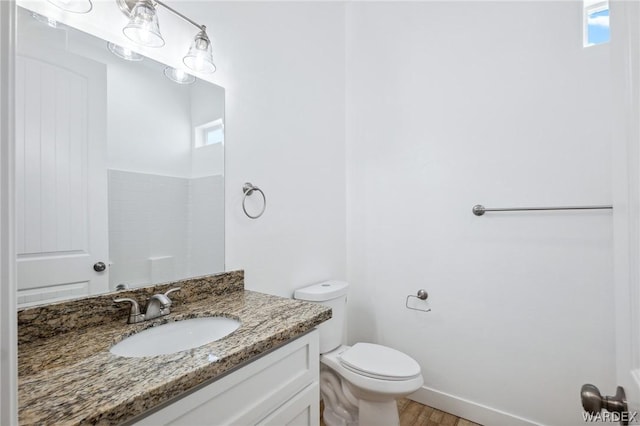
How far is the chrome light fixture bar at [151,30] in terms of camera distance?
1000 mm

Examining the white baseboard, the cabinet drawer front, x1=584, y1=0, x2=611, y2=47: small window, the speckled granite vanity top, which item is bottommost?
the white baseboard

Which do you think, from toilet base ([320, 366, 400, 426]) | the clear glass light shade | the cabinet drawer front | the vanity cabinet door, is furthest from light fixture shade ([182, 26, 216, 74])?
toilet base ([320, 366, 400, 426])

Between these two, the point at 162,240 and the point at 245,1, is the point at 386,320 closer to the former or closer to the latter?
the point at 162,240

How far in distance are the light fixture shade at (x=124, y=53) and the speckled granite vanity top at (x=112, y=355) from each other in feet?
2.68

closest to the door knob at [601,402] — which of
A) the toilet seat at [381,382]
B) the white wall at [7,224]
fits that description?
the white wall at [7,224]

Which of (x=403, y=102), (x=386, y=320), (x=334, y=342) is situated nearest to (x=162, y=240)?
(x=334, y=342)

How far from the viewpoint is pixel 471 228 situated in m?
1.71

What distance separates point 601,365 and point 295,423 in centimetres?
145

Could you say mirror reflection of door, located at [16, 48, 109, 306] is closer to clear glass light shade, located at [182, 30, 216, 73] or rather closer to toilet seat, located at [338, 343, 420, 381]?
clear glass light shade, located at [182, 30, 216, 73]

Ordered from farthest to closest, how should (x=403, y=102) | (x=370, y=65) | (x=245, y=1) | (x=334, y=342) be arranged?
(x=370, y=65)
(x=403, y=102)
(x=334, y=342)
(x=245, y=1)

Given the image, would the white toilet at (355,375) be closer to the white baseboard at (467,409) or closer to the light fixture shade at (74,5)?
the white baseboard at (467,409)

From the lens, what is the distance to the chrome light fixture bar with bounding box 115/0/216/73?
100 cm

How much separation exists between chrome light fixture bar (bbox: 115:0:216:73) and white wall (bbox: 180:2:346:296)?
119mm

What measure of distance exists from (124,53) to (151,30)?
127 mm
